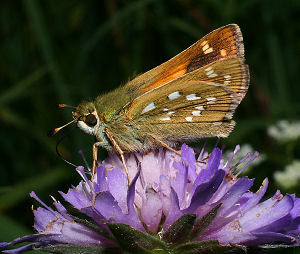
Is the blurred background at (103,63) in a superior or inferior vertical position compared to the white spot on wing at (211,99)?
superior

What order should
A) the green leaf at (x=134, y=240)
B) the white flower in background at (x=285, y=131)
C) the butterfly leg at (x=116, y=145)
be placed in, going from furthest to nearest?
the white flower in background at (x=285, y=131)
the butterfly leg at (x=116, y=145)
the green leaf at (x=134, y=240)

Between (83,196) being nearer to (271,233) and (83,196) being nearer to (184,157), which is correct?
(184,157)

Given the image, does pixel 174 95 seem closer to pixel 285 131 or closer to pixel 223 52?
pixel 223 52

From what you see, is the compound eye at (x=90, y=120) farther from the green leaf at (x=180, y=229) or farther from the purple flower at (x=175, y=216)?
the green leaf at (x=180, y=229)

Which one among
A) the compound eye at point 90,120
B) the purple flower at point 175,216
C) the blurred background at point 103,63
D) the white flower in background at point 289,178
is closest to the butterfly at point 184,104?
the compound eye at point 90,120

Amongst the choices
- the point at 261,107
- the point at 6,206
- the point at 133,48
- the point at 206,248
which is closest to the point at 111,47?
the point at 133,48

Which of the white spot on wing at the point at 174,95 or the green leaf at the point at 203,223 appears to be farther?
the white spot on wing at the point at 174,95

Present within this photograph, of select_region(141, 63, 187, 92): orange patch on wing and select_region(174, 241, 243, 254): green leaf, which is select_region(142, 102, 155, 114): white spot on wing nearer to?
select_region(141, 63, 187, 92): orange patch on wing
